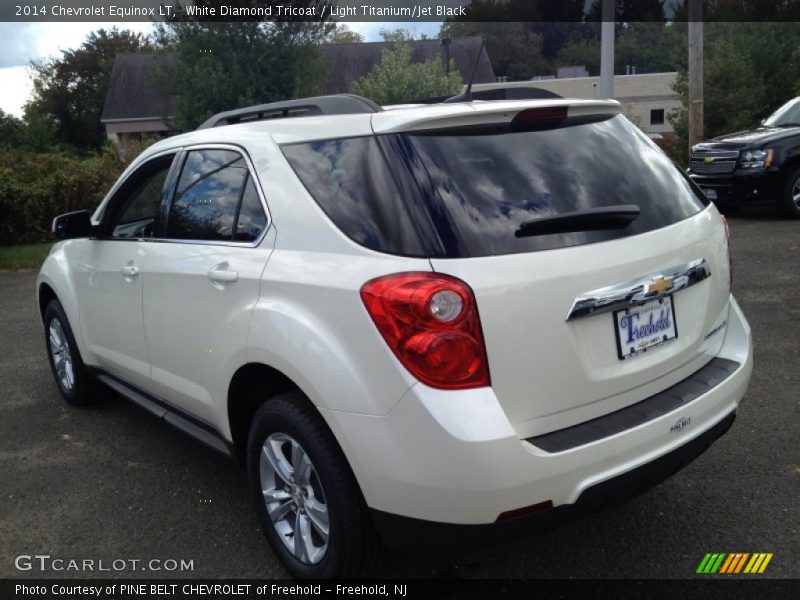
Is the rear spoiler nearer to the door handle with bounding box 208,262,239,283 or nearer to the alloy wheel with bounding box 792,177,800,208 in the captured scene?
the door handle with bounding box 208,262,239,283

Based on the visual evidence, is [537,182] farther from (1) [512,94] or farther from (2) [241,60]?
(2) [241,60]

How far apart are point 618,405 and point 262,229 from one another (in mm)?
1494

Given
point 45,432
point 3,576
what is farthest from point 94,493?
point 45,432

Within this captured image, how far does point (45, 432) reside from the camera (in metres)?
4.71

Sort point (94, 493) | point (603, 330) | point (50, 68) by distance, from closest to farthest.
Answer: point (603, 330) < point (94, 493) < point (50, 68)

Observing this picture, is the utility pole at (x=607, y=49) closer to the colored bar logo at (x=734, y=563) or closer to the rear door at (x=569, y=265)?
the rear door at (x=569, y=265)

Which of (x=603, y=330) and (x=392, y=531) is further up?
(x=603, y=330)

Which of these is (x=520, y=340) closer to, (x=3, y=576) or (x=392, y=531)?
(x=392, y=531)

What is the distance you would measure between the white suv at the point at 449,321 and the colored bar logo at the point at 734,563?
1.67ft

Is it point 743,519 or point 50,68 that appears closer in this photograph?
point 743,519

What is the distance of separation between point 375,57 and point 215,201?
50.8 m

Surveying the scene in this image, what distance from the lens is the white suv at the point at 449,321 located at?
232 centimetres

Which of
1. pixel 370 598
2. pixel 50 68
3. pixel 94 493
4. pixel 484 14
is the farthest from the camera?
pixel 484 14

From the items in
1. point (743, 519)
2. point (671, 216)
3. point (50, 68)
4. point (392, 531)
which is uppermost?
point (50, 68)
